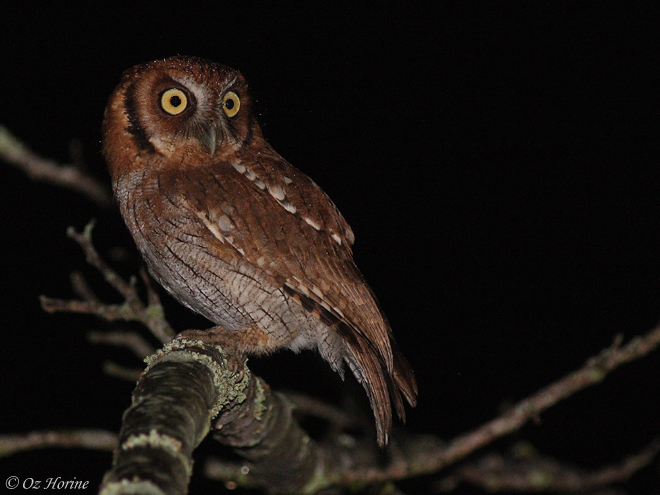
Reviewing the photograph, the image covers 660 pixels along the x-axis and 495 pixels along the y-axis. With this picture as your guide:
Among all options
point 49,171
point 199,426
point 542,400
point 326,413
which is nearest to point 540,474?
point 542,400

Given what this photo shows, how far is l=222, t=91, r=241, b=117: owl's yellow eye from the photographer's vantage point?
91.8 inches

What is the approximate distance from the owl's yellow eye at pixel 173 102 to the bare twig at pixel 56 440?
47.3 inches

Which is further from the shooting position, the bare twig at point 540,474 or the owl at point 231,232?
the bare twig at point 540,474

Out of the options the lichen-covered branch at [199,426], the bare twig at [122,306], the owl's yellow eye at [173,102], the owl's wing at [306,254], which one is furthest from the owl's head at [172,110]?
the lichen-covered branch at [199,426]

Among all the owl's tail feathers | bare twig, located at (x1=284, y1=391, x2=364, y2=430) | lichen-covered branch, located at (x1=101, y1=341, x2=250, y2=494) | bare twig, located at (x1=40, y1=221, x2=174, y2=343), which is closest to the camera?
lichen-covered branch, located at (x1=101, y1=341, x2=250, y2=494)

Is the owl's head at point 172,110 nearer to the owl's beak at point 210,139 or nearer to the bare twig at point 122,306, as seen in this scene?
the owl's beak at point 210,139

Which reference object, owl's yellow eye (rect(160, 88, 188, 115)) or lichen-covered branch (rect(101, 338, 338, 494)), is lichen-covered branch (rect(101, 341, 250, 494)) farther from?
owl's yellow eye (rect(160, 88, 188, 115))

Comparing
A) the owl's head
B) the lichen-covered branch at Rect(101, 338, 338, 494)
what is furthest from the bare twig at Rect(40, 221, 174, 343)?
the lichen-covered branch at Rect(101, 338, 338, 494)

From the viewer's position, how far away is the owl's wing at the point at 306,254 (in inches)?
80.5

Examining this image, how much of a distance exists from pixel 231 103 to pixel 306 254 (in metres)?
0.75

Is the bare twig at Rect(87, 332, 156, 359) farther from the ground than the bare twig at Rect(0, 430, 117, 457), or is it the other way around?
the bare twig at Rect(87, 332, 156, 359)

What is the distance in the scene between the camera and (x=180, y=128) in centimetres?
217

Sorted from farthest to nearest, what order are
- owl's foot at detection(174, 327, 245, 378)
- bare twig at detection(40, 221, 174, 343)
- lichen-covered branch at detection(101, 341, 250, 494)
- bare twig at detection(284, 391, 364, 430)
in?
bare twig at detection(284, 391, 364, 430)
bare twig at detection(40, 221, 174, 343)
owl's foot at detection(174, 327, 245, 378)
lichen-covered branch at detection(101, 341, 250, 494)

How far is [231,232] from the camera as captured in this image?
2037 mm
